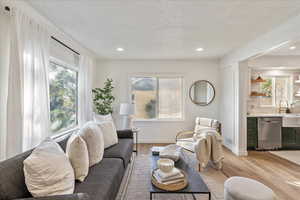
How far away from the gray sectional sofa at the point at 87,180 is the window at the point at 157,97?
94.5 inches

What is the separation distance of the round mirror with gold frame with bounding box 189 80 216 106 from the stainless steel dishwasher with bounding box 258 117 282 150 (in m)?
1.39

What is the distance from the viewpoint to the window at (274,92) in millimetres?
4703

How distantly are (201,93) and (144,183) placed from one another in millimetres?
3170

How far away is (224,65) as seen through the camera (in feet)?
14.7

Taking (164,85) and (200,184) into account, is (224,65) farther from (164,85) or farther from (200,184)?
(200,184)

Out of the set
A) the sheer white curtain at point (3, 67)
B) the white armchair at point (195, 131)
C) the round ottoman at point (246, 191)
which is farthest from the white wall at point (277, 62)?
the sheer white curtain at point (3, 67)

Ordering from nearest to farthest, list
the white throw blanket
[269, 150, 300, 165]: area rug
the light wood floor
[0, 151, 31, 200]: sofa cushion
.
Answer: [0, 151, 31, 200]: sofa cushion → the light wood floor → the white throw blanket → [269, 150, 300, 165]: area rug

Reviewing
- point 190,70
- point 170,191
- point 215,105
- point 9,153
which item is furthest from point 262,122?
point 9,153

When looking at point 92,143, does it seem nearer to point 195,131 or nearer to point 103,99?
point 103,99

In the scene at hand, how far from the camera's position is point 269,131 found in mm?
4055

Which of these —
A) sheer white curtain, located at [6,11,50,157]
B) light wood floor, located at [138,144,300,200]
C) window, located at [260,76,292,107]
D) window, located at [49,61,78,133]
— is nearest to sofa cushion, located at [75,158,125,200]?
sheer white curtain, located at [6,11,50,157]

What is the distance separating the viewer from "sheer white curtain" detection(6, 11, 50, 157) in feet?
5.84

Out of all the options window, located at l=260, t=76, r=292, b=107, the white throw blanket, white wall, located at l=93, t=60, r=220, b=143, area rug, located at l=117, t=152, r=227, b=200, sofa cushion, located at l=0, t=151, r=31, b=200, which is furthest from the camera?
white wall, located at l=93, t=60, r=220, b=143

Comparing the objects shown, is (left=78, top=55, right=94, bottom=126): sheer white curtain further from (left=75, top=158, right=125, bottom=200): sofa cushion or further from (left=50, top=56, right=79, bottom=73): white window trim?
(left=75, top=158, right=125, bottom=200): sofa cushion
